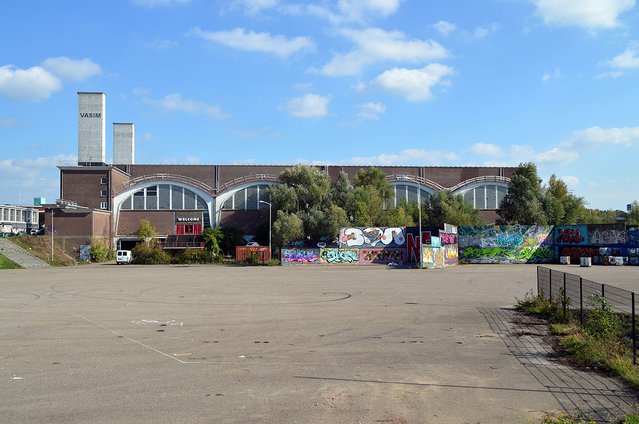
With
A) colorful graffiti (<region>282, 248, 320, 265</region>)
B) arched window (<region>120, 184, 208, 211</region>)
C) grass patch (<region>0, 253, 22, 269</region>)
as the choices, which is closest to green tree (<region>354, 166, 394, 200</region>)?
colorful graffiti (<region>282, 248, 320, 265</region>)

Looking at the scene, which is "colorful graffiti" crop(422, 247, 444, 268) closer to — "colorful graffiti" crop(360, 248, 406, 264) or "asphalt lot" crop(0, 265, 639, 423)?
"colorful graffiti" crop(360, 248, 406, 264)

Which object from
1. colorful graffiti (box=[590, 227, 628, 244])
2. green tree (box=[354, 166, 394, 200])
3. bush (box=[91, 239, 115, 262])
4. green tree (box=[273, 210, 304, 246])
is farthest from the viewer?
green tree (box=[354, 166, 394, 200])

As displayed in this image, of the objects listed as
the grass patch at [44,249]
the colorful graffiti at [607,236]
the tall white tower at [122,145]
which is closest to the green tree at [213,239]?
the grass patch at [44,249]

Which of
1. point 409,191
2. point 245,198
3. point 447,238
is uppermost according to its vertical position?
point 409,191

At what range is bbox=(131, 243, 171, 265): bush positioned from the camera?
67.6 meters

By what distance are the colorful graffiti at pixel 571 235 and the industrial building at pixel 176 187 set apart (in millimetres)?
24644


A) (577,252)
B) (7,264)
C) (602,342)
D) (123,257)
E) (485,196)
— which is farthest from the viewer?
(485,196)

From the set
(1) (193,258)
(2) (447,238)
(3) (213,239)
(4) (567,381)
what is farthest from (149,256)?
(4) (567,381)

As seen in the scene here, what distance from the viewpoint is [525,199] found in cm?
7406

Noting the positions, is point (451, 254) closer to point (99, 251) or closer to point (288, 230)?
point (288, 230)

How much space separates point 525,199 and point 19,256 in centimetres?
6621

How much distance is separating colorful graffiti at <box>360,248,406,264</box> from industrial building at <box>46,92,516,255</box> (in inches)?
937

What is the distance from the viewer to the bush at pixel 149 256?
6756 centimetres

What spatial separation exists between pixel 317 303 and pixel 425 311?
4569 millimetres
